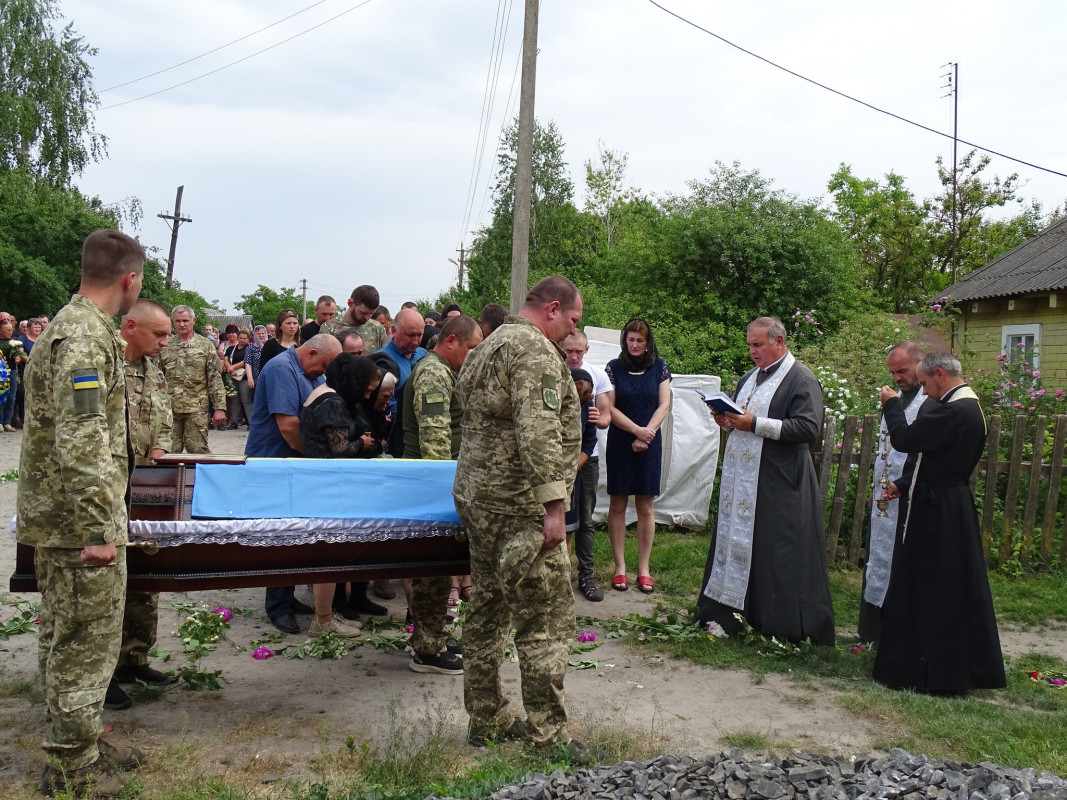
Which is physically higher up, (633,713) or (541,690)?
(541,690)

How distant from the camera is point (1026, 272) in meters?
19.1

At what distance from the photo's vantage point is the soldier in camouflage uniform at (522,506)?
377 cm

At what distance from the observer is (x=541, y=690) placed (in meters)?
3.89

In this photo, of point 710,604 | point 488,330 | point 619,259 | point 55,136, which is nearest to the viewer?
point 710,604

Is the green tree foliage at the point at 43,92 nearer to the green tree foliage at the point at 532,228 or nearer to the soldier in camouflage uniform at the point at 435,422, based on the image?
the green tree foliage at the point at 532,228

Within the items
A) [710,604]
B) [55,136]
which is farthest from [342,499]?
[55,136]

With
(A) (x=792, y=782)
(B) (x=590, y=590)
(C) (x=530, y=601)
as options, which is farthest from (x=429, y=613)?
(A) (x=792, y=782)

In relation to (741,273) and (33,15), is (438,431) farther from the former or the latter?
(33,15)

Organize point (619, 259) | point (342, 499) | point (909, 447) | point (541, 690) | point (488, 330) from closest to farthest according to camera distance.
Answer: point (541, 690)
point (342, 499)
point (909, 447)
point (488, 330)
point (619, 259)

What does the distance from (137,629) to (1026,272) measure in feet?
64.5

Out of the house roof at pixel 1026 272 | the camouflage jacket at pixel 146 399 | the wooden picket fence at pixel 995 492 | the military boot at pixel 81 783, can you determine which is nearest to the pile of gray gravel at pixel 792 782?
the military boot at pixel 81 783

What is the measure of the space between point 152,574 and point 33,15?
32.6m

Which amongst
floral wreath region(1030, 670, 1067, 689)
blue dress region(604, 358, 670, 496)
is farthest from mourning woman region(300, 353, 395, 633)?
floral wreath region(1030, 670, 1067, 689)

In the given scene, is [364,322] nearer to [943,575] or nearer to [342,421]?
[342,421]
